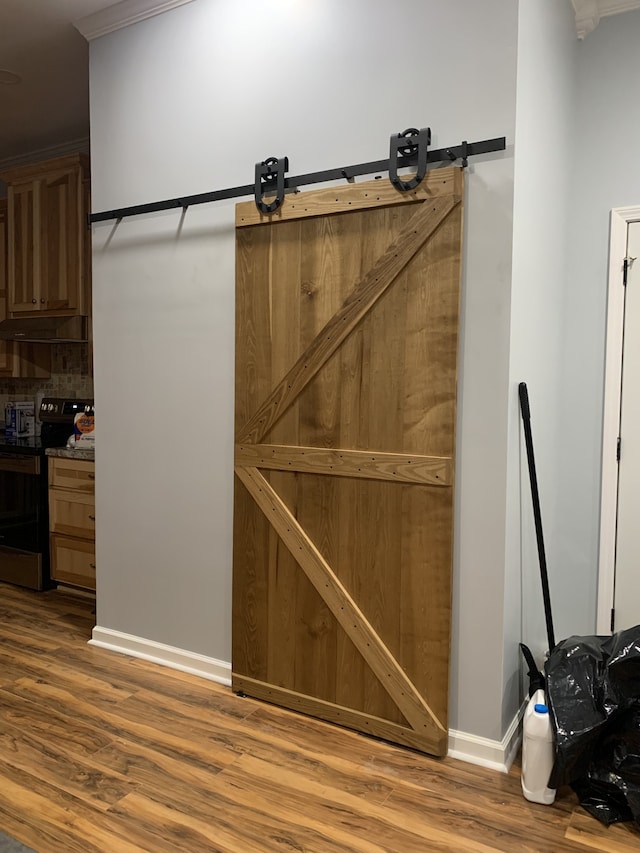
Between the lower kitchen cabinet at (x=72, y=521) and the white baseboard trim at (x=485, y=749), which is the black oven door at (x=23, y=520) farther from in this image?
the white baseboard trim at (x=485, y=749)

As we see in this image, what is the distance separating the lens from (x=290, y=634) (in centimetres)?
260

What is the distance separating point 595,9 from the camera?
2.74m

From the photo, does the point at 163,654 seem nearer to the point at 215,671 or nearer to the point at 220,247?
the point at 215,671

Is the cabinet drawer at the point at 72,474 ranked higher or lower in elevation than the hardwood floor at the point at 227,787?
higher

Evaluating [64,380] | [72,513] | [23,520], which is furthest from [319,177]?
[64,380]

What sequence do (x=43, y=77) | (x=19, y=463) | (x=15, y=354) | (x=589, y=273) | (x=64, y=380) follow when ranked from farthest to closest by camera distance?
(x=64, y=380) < (x=15, y=354) < (x=19, y=463) < (x=43, y=77) < (x=589, y=273)

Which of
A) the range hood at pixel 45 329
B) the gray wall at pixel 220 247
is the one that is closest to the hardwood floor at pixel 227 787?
the gray wall at pixel 220 247

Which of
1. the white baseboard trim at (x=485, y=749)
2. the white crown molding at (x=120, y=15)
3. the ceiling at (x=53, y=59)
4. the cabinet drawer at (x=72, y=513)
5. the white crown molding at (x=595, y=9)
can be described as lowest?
the white baseboard trim at (x=485, y=749)

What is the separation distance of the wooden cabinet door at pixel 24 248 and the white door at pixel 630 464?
11.6ft

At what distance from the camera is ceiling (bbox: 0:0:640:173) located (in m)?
2.87

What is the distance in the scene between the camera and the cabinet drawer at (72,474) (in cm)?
378

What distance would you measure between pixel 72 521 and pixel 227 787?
7.19ft

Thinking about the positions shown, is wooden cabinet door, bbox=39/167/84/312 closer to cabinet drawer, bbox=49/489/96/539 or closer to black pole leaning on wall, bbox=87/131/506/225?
black pole leaning on wall, bbox=87/131/506/225

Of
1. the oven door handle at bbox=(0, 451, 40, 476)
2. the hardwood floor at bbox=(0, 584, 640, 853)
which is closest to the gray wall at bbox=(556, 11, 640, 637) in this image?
the hardwood floor at bbox=(0, 584, 640, 853)
